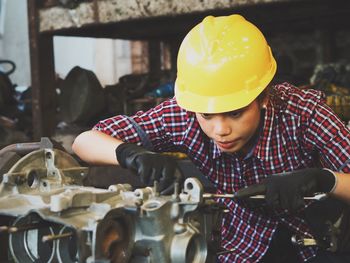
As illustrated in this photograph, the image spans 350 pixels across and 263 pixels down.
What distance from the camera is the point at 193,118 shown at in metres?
1.74

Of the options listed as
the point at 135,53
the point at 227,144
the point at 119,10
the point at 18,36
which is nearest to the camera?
the point at 227,144

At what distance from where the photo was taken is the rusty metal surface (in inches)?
111

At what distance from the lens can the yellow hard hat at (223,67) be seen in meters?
1.52

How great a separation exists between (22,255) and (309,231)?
0.85 m

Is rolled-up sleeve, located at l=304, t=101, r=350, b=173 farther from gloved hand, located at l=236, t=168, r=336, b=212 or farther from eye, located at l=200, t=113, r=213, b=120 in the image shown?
eye, located at l=200, t=113, r=213, b=120

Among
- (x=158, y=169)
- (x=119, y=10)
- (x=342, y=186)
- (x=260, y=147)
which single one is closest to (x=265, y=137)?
(x=260, y=147)

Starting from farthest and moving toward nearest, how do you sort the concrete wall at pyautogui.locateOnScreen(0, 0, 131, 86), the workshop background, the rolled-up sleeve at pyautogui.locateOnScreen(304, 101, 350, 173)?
the concrete wall at pyautogui.locateOnScreen(0, 0, 131, 86) < the workshop background < the rolled-up sleeve at pyautogui.locateOnScreen(304, 101, 350, 173)

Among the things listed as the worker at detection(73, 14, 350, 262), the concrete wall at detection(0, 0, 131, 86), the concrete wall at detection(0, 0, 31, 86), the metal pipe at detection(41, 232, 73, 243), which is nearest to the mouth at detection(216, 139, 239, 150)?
the worker at detection(73, 14, 350, 262)

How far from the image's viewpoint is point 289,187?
1.39 m

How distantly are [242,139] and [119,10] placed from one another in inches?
68.5

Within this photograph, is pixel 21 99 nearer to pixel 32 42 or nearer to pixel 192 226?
pixel 32 42

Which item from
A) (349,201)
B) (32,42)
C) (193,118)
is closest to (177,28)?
(32,42)

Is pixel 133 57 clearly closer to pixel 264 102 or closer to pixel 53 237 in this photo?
pixel 264 102

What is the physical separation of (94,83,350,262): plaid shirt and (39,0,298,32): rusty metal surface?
1.11 meters
